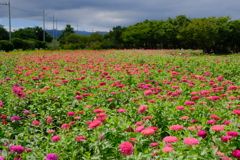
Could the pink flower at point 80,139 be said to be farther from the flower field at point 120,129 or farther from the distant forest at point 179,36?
the distant forest at point 179,36

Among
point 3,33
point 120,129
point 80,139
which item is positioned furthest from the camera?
point 3,33

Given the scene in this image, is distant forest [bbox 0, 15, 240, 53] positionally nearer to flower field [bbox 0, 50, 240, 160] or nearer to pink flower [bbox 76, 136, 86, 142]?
flower field [bbox 0, 50, 240, 160]

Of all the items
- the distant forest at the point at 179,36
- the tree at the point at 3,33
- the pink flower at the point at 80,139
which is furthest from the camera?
the tree at the point at 3,33

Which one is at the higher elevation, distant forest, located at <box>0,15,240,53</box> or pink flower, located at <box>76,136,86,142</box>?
distant forest, located at <box>0,15,240,53</box>

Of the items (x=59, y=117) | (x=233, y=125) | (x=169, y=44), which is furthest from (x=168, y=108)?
(x=169, y=44)

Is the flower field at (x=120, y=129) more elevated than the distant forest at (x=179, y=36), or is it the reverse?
the distant forest at (x=179, y=36)

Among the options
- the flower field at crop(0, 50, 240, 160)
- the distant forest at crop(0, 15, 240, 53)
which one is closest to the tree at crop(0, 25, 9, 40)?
the distant forest at crop(0, 15, 240, 53)

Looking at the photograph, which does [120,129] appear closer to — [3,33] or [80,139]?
[80,139]

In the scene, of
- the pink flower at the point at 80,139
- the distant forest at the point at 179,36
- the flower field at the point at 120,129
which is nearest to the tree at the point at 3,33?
the distant forest at the point at 179,36

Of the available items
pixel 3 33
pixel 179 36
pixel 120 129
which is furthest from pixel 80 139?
pixel 3 33

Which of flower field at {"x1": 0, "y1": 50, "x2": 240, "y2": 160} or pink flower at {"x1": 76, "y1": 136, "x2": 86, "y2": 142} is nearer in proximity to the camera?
flower field at {"x1": 0, "y1": 50, "x2": 240, "y2": 160}

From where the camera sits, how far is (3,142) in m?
3.27

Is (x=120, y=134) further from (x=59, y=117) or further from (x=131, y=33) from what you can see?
(x=131, y=33)

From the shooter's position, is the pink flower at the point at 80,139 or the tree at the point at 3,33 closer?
the pink flower at the point at 80,139
